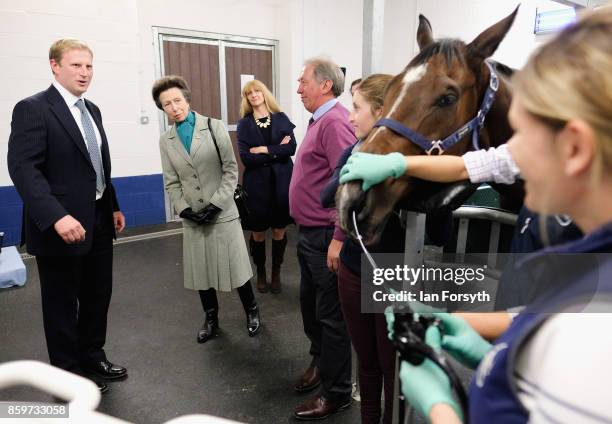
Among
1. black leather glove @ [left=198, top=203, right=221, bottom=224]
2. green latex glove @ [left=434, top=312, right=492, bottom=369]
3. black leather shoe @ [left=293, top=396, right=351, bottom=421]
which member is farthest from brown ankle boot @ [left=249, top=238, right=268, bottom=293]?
green latex glove @ [left=434, top=312, right=492, bottom=369]

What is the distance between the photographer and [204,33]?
4789mm

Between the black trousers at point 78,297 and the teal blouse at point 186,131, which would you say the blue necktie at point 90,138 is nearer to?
the black trousers at point 78,297

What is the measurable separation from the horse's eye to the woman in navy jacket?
2.26m

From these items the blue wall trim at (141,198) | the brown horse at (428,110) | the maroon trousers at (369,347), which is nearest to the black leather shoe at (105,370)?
the maroon trousers at (369,347)

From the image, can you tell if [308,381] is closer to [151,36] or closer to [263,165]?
[263,165]

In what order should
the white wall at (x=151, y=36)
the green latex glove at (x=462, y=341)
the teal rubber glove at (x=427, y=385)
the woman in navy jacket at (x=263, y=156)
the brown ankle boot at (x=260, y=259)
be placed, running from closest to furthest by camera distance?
the teal rubber glove at (x=427, y=385), the green latex glove at (x=462, y=341), the woman in navy jacket at (x=263, y=156), the brown ankle boot at (x=260, y=259), the white wall at (x=151, y=36)

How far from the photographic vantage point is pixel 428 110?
0.98m

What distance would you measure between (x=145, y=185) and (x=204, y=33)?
6.12 ft

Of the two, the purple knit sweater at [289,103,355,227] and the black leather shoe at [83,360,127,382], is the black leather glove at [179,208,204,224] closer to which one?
the purple knit sweater at [289,103,355,227]

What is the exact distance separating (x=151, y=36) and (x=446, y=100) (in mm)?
4365

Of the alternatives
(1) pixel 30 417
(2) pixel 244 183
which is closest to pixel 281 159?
(2) pixel 244 183

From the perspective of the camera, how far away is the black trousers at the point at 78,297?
6.52 feet

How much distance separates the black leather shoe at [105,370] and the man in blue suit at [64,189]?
0.07 m

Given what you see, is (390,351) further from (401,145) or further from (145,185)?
(145,185)
